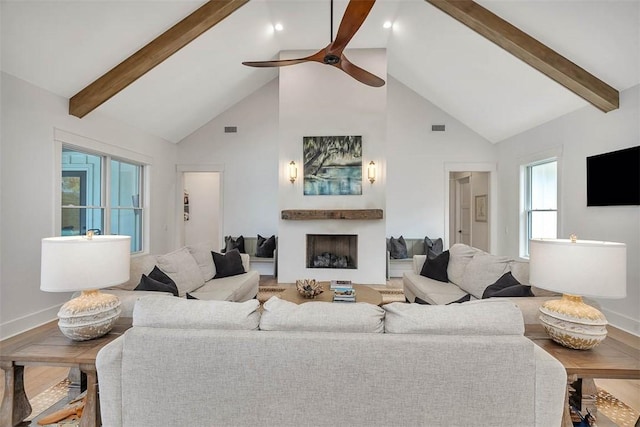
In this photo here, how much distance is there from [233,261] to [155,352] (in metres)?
2.69

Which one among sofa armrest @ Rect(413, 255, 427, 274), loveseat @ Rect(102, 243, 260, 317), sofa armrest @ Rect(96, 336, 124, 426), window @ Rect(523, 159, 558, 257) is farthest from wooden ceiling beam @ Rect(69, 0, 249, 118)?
window @ Rect(523, 159, 558, 257)

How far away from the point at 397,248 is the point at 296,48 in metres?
4.00

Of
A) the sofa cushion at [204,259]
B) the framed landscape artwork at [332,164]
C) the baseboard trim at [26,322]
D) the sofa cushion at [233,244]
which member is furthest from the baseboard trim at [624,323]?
the baseboard trim at [26,322]

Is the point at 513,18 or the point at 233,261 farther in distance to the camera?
the point at 233,261

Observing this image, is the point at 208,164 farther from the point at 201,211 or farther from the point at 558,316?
the point at 558,316

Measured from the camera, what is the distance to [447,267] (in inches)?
148

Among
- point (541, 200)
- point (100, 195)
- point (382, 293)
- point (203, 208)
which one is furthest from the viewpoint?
point (203, 208)

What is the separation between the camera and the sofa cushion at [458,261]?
3.53 m

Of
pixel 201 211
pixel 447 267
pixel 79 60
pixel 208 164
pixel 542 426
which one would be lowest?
pixel 542 426

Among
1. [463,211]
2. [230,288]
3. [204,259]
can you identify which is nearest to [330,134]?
[204,259]

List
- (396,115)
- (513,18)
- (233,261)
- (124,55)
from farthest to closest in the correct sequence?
(396,115), (233,261), (124,55), (513,18)

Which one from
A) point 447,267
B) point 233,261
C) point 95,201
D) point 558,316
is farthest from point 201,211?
point 558,316

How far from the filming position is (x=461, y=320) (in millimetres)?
1338

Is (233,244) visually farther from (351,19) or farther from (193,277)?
A: (351,19)
